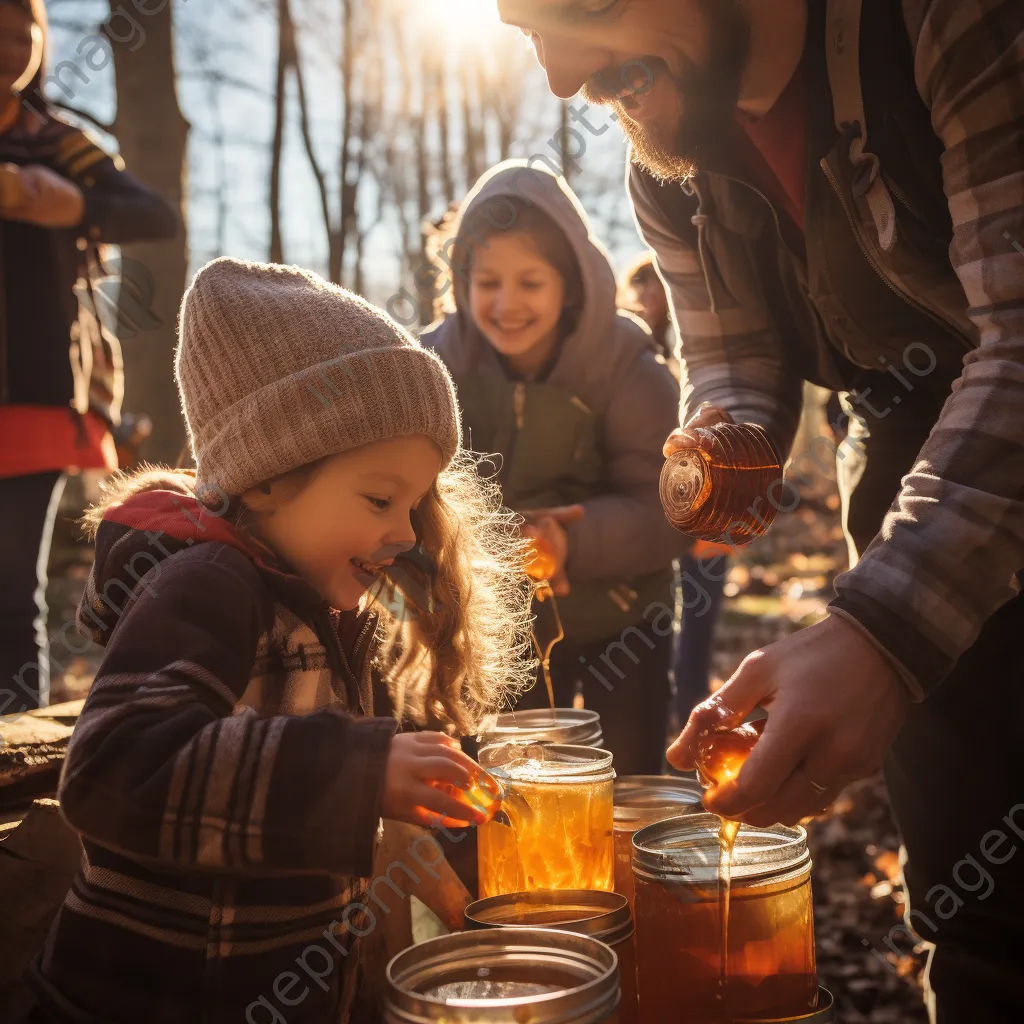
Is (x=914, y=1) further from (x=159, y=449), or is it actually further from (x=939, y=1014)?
(x=159, y=449)

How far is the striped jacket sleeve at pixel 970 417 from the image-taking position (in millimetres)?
1434

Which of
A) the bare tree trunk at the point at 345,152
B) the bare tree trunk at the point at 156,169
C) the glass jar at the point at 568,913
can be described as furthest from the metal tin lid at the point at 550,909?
the bare tree trunk at the point at 345,152

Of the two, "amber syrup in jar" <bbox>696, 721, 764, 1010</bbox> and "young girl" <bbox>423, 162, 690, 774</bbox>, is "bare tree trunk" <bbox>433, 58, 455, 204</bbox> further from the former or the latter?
"amber syrup in jar" <bbox>696, 721, 764, 1010</bbox>

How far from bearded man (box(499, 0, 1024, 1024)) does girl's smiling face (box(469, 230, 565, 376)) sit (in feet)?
3.09

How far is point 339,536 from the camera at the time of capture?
5.92 ft

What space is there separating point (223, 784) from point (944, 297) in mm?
1442

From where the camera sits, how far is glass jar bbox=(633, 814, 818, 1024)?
1.47 m

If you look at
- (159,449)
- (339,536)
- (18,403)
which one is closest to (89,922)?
(339,536)

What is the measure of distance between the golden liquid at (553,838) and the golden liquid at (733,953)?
0.21 metres

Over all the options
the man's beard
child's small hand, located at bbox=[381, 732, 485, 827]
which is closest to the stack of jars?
child's small hand, located at bbox=[381, 732, 485, 827]

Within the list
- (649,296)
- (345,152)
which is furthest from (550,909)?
(345,152)

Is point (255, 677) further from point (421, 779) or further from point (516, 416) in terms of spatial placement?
point (516, 416)

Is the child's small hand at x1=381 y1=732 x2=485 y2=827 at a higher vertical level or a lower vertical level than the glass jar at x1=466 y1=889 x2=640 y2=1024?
higher

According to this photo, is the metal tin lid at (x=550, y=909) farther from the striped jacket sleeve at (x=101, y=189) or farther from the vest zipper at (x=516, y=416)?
the striped jacket sleeve at (x=101, y=189)
